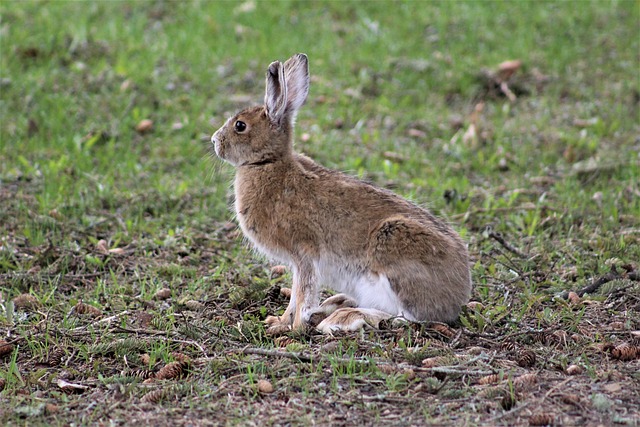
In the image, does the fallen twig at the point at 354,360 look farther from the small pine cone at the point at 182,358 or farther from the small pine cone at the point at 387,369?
the small pine cone at the point at 182,358

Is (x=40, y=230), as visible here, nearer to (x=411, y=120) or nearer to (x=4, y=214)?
(x=4, y=214)

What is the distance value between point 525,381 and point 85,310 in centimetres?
290

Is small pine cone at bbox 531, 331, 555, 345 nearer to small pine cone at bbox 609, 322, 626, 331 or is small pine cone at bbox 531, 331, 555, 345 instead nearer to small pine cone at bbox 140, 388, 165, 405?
small pine cone at bbox 609, 322, 626, 331

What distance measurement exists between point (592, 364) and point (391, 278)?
48.7 inches

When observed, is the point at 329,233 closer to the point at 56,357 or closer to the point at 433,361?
the point at 433,361

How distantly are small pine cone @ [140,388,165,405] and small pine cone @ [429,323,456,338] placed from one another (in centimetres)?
168

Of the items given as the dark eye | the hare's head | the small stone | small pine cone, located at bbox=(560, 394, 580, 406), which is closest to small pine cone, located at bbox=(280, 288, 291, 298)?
the hare's head

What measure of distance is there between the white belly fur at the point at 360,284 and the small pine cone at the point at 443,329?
14 cm

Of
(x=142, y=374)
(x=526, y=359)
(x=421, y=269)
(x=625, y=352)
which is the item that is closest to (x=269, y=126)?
(x=421, y=269)

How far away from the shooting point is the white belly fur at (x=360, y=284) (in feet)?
18.2

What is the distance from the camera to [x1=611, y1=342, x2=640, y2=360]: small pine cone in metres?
5.10

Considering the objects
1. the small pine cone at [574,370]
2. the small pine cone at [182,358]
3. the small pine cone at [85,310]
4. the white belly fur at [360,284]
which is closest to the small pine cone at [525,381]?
the small pine cone at [574,370]

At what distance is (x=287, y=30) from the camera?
11.9 m

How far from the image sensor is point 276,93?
19.9ft
